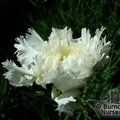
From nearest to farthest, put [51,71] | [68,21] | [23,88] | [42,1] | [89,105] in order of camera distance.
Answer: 1. [51,71]
2. [89,105]
3. [23,88]
4. [68,21]
5. [42,1]

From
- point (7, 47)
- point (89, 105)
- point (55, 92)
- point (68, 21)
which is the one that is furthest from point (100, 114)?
point (7, 47)

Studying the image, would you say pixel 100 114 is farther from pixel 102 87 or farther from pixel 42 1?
pixel 42 1

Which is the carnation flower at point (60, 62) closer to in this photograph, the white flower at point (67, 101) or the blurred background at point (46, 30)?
the white flower at point (67, 101)

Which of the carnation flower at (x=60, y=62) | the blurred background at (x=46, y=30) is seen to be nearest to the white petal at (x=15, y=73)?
the carnation flower at (x=60, y=62)

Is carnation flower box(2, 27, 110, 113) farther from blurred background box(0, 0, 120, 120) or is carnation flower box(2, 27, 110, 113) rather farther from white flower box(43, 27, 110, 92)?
blurred background box(0, 0, 120, 120)

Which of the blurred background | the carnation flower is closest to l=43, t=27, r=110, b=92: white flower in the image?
the carnation flower
